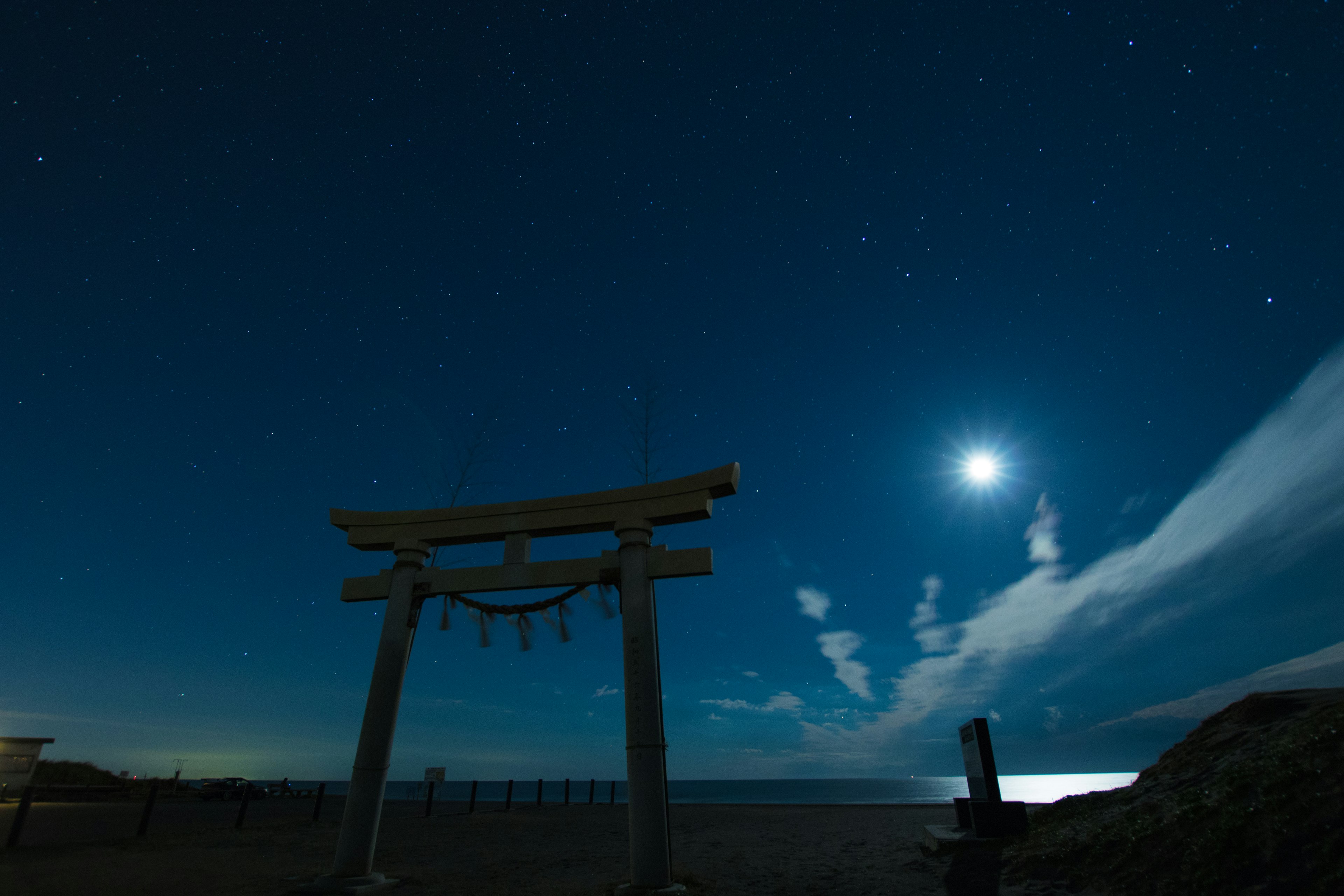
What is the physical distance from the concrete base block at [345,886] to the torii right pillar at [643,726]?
3.51 m

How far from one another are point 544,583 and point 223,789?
37.3 meters

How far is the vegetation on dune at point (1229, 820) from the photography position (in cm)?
517

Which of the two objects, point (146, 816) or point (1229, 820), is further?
point (146, 816)

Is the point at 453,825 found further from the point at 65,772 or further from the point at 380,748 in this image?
the point at 65,772

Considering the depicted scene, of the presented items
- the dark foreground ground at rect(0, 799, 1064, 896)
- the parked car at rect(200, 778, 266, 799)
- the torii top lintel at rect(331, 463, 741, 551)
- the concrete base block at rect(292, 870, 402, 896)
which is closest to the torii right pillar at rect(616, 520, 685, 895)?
the torii top lintel at rect(331, 463, 741, 551)

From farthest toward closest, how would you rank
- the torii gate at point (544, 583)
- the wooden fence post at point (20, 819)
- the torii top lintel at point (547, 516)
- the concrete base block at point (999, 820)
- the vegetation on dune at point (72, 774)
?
1. the vegetation on dune at point (72, 774)
2. the wooden fence post at point (20, 819)
3. the concrete base block at point (999, 820)
4. the torii top lintel at point (547, 516)
5. the torii gate at point (544, 583)

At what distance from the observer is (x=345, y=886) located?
26.8ft

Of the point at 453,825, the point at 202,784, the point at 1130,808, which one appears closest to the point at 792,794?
the point at 202,784

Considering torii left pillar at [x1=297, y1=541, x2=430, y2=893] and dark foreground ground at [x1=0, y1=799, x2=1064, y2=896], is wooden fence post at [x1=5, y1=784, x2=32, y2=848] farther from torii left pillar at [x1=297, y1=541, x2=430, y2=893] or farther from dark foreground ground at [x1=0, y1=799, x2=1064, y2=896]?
torii left pillar at [x1=297, y1=541, x2=430, y2=893]

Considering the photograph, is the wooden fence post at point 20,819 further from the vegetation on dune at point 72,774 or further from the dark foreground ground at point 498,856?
the vegetation on dune at point 72,774

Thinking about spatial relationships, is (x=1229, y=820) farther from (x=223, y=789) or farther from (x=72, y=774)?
(x=72, y=774)

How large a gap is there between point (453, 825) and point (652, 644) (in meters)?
15.1

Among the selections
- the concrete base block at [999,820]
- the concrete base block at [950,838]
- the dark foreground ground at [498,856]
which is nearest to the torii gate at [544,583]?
the dark foreground ground at [498,856]

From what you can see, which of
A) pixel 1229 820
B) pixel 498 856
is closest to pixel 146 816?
pixel 498 856
